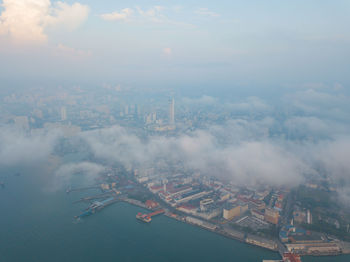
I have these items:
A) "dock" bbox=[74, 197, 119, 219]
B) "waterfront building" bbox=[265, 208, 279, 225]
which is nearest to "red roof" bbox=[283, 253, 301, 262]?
"waterfront building" bbox=[265, 208, 279, 225]

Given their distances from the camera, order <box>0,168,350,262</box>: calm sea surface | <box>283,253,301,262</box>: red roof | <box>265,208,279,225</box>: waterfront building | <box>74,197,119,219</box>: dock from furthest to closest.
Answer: <box>74,197,119,219</box>: dock < <box>265,208,279,225</box>: waterfront building < <box>0,168,350,262</box>: calm sea surface < <box>283,253,301,262</box>: red roof

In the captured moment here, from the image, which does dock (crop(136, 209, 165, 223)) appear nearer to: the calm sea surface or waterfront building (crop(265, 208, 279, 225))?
the calm sea surface

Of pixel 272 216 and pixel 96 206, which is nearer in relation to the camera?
pixel 272 216

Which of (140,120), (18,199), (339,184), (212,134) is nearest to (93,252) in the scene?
(18,199)

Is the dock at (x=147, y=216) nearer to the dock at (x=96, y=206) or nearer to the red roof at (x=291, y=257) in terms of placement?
the dock at (x=96, y=206)

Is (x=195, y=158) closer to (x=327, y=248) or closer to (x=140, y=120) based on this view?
(x=327, y=248)

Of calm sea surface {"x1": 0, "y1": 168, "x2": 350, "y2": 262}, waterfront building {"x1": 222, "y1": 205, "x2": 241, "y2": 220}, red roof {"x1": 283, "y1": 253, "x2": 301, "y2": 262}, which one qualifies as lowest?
calm sea surface {"x1": 0, "y1": 168, "x2": 350, "y2": 262}

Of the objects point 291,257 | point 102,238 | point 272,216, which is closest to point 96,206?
point 102,238

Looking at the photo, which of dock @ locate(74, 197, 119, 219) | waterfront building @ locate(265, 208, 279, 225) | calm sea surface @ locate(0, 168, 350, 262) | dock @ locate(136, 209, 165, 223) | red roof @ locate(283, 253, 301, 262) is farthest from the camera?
dock @ locate(74, 197, 119, 219)

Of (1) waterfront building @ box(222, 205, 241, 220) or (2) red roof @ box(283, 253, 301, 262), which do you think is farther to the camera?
(1) waterfront building @ box(222, 205, 241, 220)

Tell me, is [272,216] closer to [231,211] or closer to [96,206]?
[231,211]
